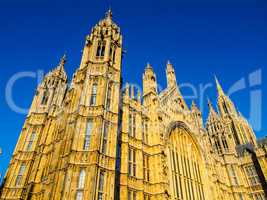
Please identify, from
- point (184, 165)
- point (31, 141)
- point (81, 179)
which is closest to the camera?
point (81, 179)

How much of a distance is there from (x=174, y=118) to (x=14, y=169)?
21.6 meters

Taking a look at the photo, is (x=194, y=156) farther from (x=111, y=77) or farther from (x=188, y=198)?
(x=111, y=77)

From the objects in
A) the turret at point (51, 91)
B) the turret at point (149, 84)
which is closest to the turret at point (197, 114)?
the turret at point (149, 84)

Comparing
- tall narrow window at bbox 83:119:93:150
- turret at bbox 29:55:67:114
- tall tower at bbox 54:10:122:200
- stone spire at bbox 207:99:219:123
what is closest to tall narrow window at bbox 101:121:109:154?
tall tower at bbox 54:10:122:200

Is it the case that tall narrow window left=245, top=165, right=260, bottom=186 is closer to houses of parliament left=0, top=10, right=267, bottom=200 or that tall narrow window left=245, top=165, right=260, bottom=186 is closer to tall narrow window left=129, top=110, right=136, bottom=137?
houses of parliament left=0, top=10, right=267, bottom=200

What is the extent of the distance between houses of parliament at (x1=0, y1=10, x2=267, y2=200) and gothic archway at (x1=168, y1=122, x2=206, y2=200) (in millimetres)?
126

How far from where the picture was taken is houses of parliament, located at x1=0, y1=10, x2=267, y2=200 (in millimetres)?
20250

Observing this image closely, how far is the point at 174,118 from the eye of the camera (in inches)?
1355

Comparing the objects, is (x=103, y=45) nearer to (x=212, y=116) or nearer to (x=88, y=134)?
(x=88, y=134)

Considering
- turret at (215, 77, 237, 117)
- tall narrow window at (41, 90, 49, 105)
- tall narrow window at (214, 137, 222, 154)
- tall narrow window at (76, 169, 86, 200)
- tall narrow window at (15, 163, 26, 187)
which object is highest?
turret at (215, 77, 237, 117)

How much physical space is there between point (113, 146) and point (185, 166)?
13955 millimetres

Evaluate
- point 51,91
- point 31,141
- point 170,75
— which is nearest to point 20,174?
point 31,141

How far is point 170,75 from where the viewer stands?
141 ft

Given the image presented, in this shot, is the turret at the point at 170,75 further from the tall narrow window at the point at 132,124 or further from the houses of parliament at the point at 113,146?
the tall narrow window at the point at 132,124
